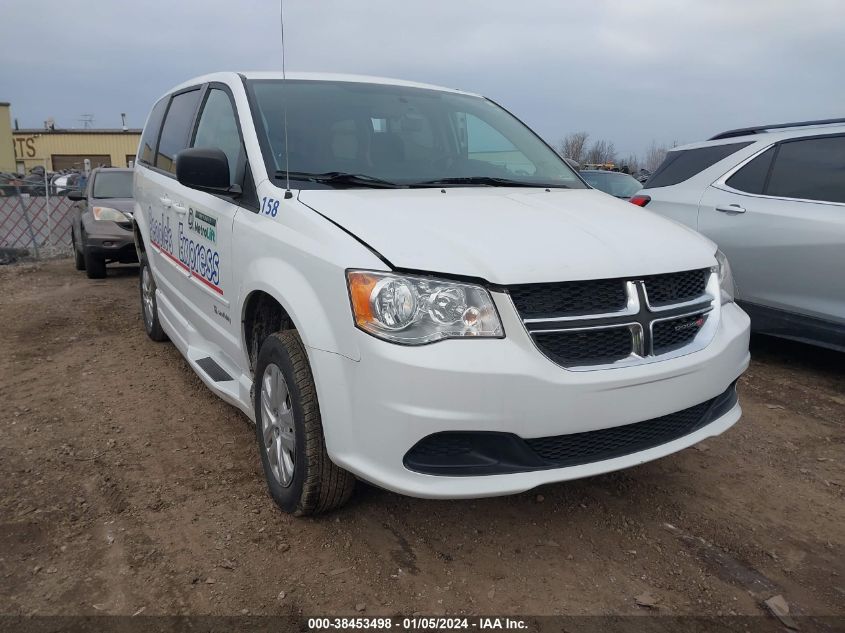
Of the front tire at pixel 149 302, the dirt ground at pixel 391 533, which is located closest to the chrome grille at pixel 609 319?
the dirt ground at pixel 391 533

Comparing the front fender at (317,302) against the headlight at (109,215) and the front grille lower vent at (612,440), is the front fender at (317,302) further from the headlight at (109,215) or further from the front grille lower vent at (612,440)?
the headlight at (109,215)

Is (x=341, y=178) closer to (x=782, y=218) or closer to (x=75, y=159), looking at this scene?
(x=782, y=218)

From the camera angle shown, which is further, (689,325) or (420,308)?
(689,325)

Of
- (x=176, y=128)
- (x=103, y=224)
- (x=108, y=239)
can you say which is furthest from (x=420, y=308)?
(x=103, y=224)

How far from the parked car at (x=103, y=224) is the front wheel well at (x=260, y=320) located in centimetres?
705

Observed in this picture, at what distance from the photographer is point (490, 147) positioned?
3666 millimetres

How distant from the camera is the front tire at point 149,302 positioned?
5214 mm

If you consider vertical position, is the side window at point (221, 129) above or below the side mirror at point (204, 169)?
above

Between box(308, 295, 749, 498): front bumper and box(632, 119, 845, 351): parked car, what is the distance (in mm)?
2729

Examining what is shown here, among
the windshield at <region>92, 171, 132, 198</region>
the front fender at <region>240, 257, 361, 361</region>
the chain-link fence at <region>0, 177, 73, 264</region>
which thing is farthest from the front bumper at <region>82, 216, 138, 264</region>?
the front fender at <region>240, 257, 361, 361</region>

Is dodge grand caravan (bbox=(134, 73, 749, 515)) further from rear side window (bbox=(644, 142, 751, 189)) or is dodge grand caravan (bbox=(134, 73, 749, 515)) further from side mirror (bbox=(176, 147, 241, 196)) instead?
rear side window (bbox=(644, 142, 751, 189))

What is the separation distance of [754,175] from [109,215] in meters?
8.17

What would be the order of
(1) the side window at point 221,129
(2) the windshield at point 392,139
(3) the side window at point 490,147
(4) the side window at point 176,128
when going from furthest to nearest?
(4) the side window at point 176,128 → (3) the side window at point 490,147 → (1) the side window at point 221,129 → (2) the windshield at point 392,139

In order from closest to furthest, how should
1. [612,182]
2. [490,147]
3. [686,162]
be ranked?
[490,147] < [686,162] < [612,182]
